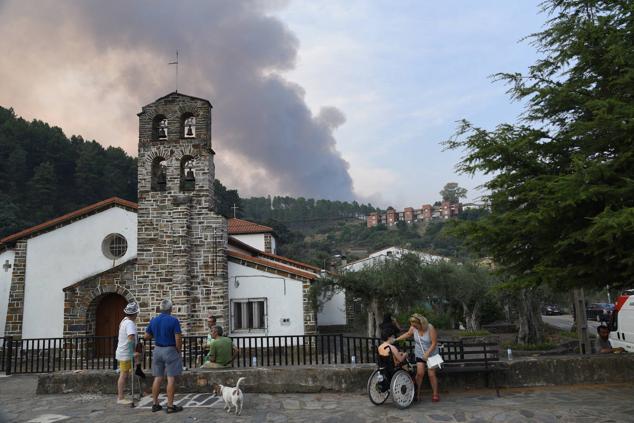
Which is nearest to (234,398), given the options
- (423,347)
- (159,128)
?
(423,347)

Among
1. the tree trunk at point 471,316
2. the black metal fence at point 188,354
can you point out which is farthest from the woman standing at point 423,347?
the tree trunk at point 471,316

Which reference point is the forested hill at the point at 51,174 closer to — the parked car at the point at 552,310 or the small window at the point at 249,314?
the small window at the point at 249,314

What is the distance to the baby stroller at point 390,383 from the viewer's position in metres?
6.68

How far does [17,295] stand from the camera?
1712cm

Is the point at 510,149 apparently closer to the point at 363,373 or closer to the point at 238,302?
the point at 363,373

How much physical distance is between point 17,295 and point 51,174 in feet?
143

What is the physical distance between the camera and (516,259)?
782 cm

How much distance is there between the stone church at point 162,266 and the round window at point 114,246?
0.13 feet

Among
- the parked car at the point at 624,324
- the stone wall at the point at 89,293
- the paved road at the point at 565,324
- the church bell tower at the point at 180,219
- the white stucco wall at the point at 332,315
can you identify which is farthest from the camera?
the white stucco wall at the point at 332,315

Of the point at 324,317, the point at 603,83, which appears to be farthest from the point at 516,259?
the point at 324,317

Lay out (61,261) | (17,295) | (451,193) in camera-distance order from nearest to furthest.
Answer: (17,295)
(61,261)
(451,193)

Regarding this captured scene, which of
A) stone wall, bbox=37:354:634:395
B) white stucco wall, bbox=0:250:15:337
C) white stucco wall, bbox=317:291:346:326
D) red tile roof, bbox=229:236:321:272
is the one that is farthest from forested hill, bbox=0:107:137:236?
stone wall, bbox=37:354:634:395

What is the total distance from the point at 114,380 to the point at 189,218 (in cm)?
807

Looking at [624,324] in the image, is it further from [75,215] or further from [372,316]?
[75,215]
